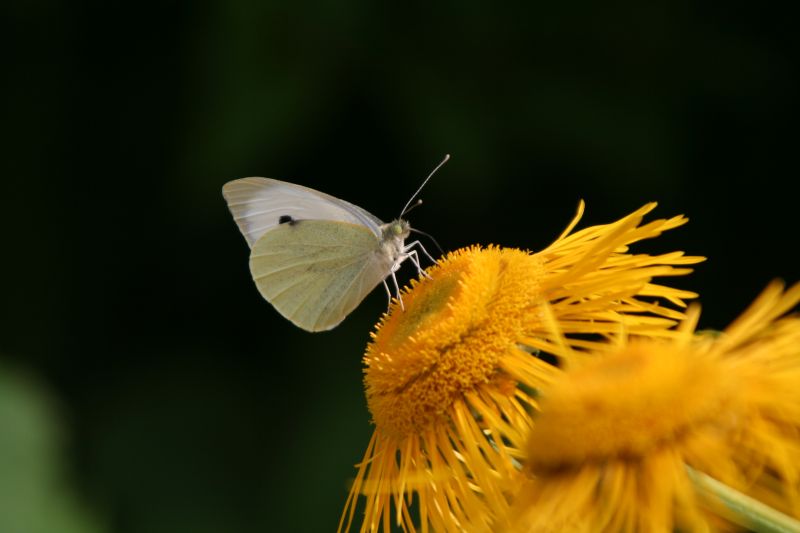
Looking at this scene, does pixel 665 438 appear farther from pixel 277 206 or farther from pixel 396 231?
pixel 277 206

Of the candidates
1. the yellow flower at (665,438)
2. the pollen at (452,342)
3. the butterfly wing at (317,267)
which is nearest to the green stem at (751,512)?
the yellow flower at (665,438)

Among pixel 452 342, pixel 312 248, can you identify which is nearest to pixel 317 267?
pixel 312 248

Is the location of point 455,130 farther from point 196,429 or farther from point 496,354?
point 496,354

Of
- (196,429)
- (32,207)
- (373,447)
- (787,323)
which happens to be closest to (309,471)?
(196,429)

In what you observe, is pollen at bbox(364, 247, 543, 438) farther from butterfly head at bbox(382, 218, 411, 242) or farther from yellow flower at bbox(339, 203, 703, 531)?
butterfly head at bbox(382, 218, 411, 242)

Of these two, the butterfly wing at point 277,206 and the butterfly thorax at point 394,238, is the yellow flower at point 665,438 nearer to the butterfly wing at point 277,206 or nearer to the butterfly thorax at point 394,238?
the butterfly thorax at point 394,238

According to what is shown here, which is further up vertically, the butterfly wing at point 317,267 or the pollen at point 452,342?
the pollen at point 452,342
